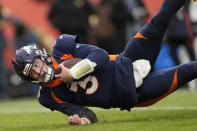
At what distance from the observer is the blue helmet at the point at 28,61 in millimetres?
4777

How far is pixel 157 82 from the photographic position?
16.9ft

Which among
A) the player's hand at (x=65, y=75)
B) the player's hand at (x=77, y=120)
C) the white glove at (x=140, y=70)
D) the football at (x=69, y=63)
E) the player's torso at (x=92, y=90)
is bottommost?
the player's hand at (x=77, y=120)

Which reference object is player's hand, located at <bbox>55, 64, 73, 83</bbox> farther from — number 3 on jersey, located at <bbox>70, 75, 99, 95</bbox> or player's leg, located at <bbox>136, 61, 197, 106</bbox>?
player's leg, located at <bbox>136, 61, 197, 106</bbox>

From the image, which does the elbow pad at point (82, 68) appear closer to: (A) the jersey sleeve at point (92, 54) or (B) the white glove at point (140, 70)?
(A) the jersey sleeve at point (92, 54)

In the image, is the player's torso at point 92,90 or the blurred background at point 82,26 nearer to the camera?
the player's torso at point 92,90

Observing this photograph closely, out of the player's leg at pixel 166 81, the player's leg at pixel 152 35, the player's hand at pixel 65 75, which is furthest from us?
the player's leg at pixel 152 35

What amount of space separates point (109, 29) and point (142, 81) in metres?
7.48

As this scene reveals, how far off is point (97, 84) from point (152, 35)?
81 centimetres

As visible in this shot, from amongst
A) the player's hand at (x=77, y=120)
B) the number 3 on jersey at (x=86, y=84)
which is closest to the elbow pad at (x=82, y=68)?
the number 3 on jersey at (x=86, y=84)

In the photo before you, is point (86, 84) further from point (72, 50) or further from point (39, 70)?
point (39, 70)

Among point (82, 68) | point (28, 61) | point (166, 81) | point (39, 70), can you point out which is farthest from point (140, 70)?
point (28, 61)

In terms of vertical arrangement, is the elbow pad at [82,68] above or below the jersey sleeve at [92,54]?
below

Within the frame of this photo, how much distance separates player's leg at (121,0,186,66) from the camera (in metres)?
5.28

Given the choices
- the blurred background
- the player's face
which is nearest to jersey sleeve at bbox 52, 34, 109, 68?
the player's face
